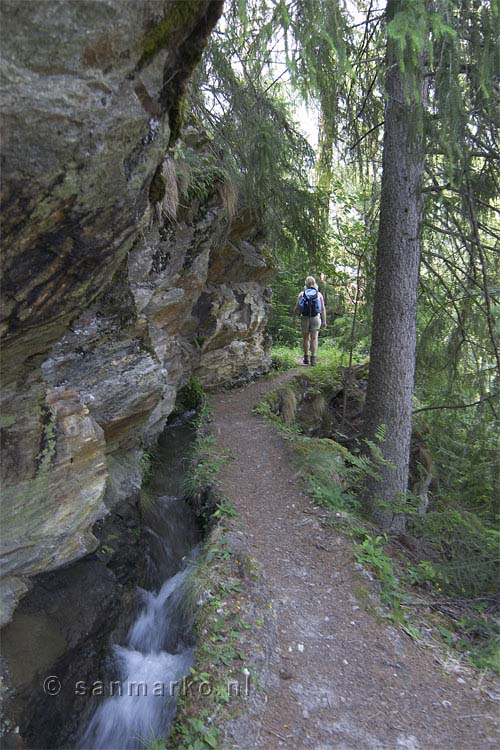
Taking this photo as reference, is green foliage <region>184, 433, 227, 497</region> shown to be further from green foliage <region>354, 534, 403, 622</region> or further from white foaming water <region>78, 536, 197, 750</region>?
green foliage <region>354, 534, 403, 622</region>

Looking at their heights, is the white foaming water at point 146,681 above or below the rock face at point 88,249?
below

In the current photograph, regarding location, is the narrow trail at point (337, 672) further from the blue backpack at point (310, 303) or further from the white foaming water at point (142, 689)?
the blue backpack at point (310, 303)

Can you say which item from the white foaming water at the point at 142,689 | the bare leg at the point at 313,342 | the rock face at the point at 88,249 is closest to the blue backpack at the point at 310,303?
the bare leg at the point at 313,342

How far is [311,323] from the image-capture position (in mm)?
12047

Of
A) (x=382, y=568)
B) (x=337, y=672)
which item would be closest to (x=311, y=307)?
(x=382, y=568)

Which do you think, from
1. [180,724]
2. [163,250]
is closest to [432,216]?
[163,250]

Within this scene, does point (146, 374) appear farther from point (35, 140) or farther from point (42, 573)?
point (35, 140)

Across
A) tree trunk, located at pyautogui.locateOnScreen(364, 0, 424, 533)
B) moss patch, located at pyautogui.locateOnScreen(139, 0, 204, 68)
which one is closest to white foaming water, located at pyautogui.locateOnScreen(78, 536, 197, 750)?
tree trunk, located at pyautogui.locateOnScreen(364, 0, 424, 533)

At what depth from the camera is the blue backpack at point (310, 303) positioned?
458 inches

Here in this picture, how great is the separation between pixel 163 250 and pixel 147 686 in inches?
198

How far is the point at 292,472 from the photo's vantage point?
6953 millimetres

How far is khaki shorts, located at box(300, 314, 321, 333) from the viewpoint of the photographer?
1188cm

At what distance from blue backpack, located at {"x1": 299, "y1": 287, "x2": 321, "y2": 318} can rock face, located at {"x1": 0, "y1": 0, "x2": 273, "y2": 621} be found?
4057 millimetres

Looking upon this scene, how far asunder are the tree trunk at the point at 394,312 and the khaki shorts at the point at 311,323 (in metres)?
5.25
